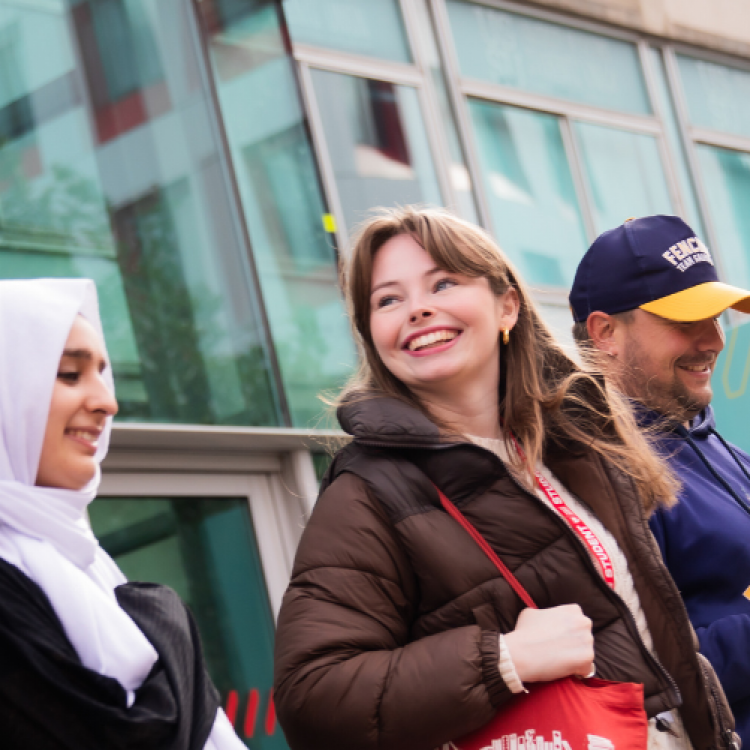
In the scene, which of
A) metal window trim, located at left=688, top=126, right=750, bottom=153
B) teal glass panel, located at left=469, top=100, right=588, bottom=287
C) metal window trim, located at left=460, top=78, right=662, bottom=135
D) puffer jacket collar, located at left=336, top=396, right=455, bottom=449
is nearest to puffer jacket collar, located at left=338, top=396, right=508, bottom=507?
puffer jacket collar, located at left=336, top=396, right=455, bottom=449

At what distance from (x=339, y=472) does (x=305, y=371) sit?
3.74 meters

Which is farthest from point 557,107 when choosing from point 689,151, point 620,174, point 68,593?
point 68,593

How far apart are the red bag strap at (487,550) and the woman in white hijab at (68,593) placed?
53 cm

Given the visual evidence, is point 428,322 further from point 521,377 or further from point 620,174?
point 620,174

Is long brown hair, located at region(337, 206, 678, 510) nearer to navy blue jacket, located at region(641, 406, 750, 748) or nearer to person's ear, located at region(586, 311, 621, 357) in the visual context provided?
navy blue jacket, located at region(641, 406, 750, 748)

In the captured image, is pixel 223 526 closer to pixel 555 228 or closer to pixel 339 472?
pixel 339 472

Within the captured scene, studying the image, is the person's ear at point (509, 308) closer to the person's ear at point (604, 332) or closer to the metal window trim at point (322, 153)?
the person's ear at point (604, 332)

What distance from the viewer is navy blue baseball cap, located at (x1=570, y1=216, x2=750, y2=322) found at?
2.92 meters

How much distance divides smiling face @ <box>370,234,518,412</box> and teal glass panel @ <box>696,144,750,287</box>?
303 inches

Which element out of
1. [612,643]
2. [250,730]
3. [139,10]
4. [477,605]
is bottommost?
[250,730]

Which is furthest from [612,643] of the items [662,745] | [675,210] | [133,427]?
[675,210]

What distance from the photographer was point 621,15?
930 centimetres

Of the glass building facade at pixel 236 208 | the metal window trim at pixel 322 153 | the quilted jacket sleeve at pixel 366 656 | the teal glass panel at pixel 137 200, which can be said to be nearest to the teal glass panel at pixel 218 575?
the glass building facade at pixel 236 208

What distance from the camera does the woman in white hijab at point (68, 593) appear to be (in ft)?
5.28
